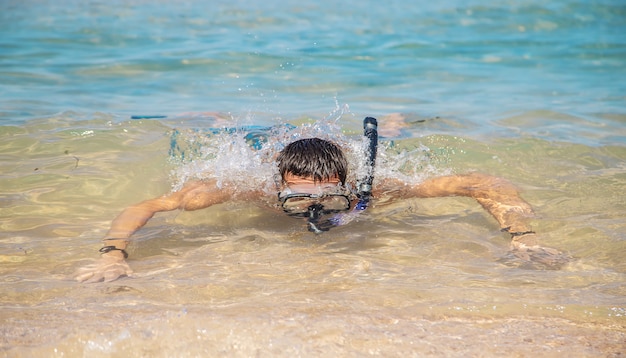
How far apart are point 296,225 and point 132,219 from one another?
93cm

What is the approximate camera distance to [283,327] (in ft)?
8.54

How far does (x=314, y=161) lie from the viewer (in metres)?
3.92

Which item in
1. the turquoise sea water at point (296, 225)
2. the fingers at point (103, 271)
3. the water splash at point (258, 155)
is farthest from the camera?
the water splash at point (258, 155)

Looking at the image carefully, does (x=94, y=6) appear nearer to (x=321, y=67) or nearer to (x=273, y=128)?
(x=321, y=67)

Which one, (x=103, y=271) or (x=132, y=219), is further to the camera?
(x=132, y=219)

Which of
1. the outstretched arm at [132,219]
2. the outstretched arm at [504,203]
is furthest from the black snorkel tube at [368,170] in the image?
the outstretched arm at [132,219]

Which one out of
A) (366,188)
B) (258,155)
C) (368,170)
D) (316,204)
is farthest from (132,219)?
(368,170)

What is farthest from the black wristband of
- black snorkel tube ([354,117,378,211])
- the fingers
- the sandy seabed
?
black snorkel tube ([354,117,378,211])

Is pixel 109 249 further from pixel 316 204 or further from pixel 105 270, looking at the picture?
pixel 316 204

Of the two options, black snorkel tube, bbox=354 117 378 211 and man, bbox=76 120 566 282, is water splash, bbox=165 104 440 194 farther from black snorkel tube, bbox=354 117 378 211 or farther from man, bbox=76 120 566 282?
man, bbox=76 120 566 282

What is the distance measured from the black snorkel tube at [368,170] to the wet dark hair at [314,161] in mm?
162

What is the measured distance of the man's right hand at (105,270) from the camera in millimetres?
3133

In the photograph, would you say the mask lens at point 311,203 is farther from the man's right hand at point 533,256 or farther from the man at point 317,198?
the man's right hand at point 533,256

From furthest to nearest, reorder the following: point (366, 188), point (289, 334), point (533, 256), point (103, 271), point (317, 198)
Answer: point (366, 188)
point (317, 198)
point (533, 256)
point (103, 271)
point (289, 334)
